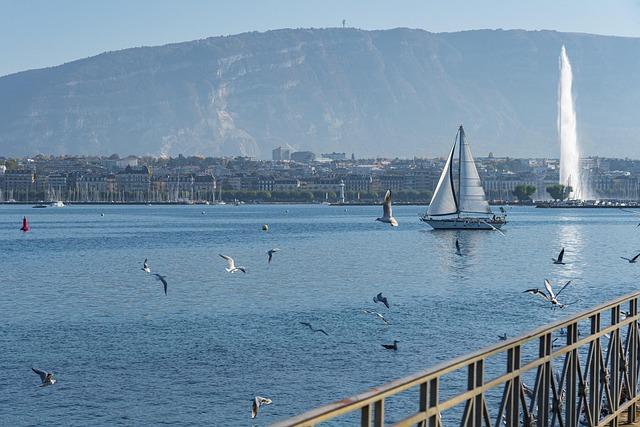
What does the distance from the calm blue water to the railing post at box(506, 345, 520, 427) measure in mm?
8812

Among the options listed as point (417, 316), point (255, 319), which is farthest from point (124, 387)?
point (417, 316)

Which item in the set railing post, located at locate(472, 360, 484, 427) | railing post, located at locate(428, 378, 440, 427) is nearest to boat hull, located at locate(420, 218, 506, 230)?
railing post, located at locate(472, 360, 484, 427)

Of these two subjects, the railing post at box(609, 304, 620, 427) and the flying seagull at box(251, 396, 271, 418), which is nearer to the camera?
the railing post at box(609, 304, 620, 427)

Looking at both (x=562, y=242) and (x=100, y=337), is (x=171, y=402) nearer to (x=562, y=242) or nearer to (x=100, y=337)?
(x=100, y=337)

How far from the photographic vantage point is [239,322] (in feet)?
92.0

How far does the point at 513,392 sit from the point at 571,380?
149 centimetres

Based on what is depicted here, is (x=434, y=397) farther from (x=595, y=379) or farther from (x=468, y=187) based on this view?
(x=468, y=187)

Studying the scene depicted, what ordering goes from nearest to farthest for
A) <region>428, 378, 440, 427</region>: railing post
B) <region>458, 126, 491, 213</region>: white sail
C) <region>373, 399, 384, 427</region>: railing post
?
<region>373, 399, 384, 427</region>: railing post < <region>428, 378, 440, 427</region>: railing post < <region>458, 126, 491, 213</region>: white sail

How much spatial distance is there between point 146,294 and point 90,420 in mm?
19626

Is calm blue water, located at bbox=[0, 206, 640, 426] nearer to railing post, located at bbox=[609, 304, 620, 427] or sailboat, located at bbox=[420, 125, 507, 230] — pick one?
railing post, located at bbox=[609, 304, 620, 427]

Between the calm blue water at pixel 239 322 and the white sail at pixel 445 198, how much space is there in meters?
18.6

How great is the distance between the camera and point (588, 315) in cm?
926

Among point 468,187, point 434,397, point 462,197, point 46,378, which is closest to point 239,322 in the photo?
point 46,378

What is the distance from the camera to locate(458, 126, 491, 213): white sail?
8300cm
